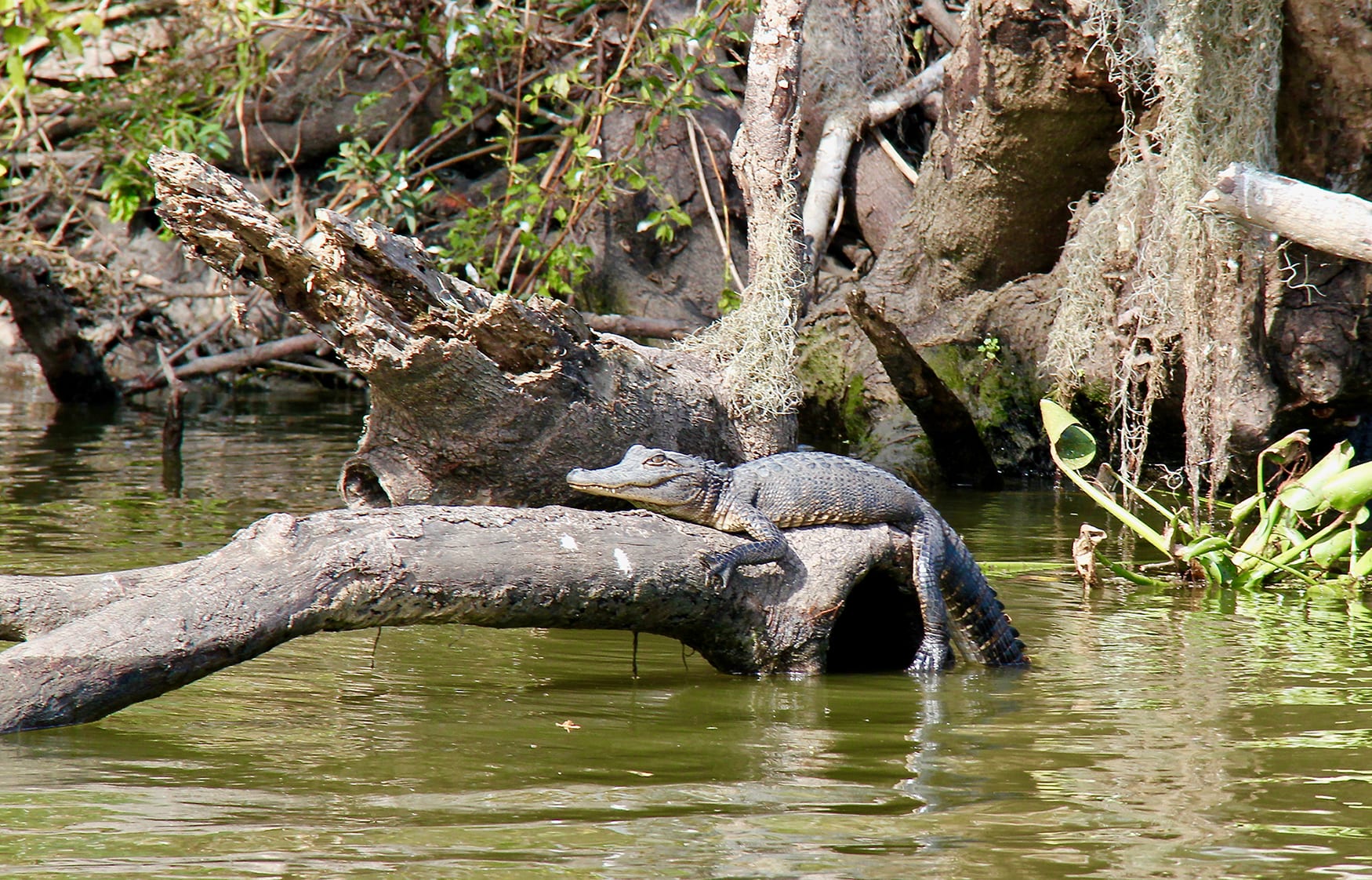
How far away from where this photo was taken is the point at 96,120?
496 inches

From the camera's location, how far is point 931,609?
15.9 ft

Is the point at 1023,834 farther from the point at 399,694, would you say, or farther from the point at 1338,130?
the point at 1338,130

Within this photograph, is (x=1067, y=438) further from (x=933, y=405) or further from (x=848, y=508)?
(x=933, y=405)

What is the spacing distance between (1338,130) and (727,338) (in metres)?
3.16

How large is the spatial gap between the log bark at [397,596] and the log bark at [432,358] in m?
1.08

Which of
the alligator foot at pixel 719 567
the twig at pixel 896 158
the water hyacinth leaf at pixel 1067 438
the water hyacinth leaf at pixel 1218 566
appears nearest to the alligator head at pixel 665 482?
the alligator foot at pixel 719 567

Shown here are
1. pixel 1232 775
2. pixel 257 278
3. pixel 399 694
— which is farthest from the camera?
pixel 257 278

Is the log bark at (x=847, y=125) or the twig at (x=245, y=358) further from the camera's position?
the twig at (x=245, y=358)

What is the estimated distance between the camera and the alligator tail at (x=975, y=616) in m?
4.95

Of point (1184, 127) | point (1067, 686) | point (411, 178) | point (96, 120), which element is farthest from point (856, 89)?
point (1067, 686)

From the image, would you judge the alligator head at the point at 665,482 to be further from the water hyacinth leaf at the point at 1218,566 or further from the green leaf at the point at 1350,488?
the green leaf at the point at 1350,488

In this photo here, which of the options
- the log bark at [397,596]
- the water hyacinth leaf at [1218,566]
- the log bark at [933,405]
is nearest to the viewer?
the log bark at [397,596]

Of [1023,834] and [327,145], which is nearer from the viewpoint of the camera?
[1023,834]

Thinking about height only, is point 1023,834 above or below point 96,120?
below
